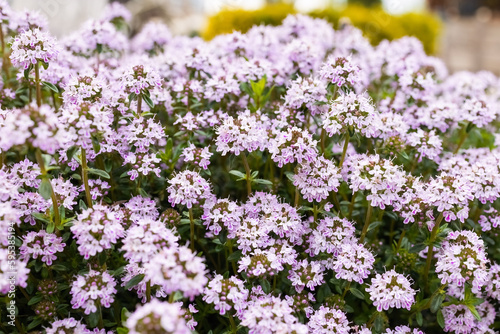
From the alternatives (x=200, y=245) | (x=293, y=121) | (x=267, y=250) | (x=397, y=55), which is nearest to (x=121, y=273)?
(x=200, y=245)

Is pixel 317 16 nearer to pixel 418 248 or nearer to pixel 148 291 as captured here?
pixel 418 248

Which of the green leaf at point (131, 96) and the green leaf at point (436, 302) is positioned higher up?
the green leaf at point (131, 96)

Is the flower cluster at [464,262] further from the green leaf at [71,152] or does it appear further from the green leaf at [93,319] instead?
the green leaf at [71,152]

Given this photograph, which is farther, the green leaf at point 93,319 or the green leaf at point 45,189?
the green leaf at point 93,319

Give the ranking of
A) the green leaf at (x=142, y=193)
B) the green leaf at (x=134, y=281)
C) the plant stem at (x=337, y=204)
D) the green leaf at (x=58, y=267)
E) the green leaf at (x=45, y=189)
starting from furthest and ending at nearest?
the plant stem at (x=337, y=204) < the green leaf at (x=142, y=193) < the green leaf at (x=58, y=267) < the green leaf at (x=134, y=281) < the green leaf at (x=45, y=189)

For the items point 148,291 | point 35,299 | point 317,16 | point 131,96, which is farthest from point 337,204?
point 317,16

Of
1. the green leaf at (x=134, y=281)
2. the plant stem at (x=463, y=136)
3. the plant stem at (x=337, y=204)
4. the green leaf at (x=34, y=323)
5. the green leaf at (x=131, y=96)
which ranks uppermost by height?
the plant stem at (x=463, y=136)

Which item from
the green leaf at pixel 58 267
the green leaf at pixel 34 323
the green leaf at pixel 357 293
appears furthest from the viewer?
the green leaf at pixel 357 293

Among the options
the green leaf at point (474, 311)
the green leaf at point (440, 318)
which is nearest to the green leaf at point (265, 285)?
the green leaf at point (440, 318)

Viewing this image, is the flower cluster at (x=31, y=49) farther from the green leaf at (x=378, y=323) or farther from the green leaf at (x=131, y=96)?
the green leaf at (x=378, y=323)
